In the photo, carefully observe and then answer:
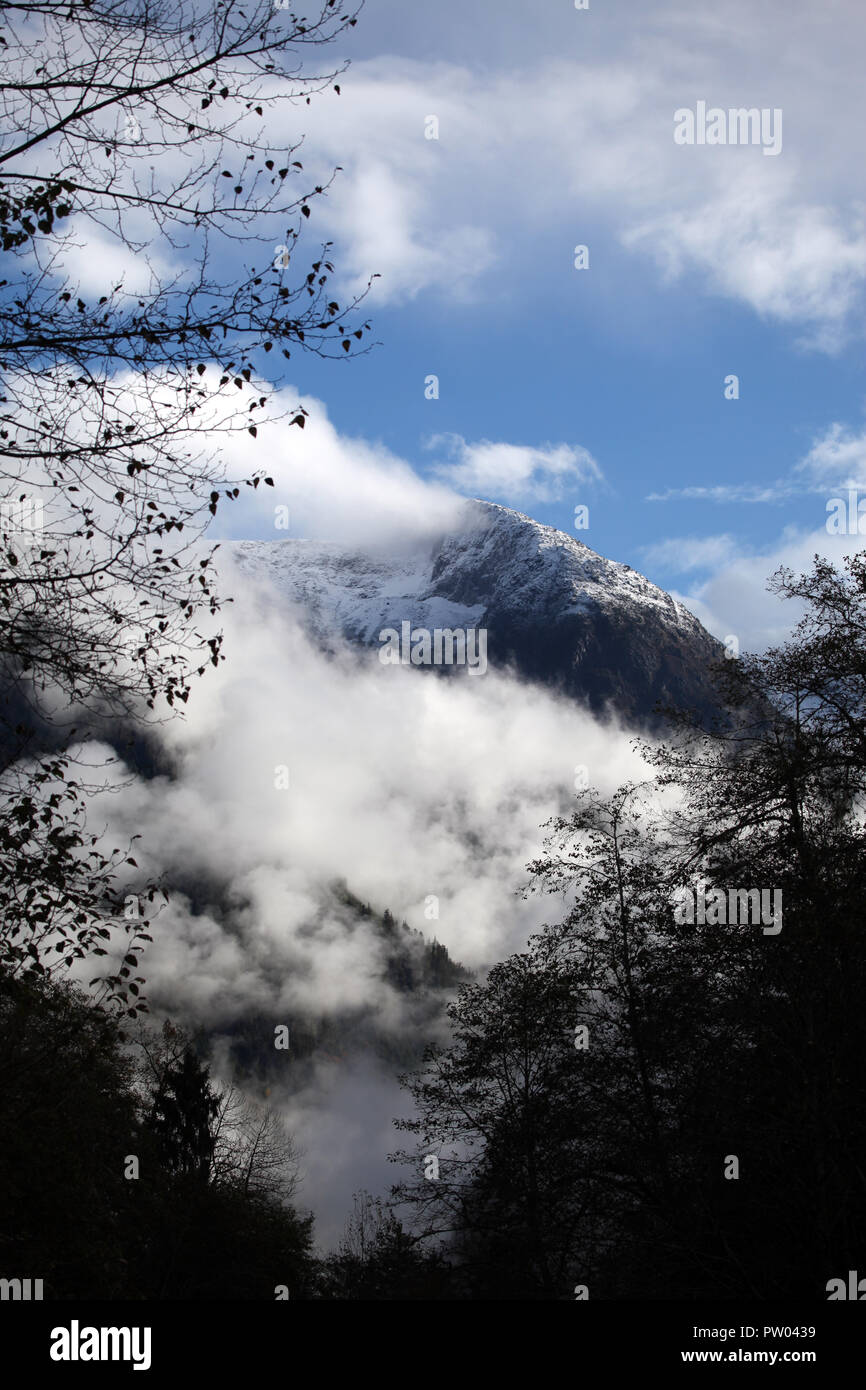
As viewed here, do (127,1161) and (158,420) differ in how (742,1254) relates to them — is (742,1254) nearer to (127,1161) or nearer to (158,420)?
(158,420)

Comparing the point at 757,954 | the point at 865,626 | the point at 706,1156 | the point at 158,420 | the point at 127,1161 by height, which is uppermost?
the point at 865,626

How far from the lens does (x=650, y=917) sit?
638 inches

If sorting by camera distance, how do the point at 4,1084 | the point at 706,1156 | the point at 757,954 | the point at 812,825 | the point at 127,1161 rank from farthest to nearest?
the point at 127,1161, the point at 812,825, the point at 757,954, the point at 706,1156, the point at 4,1084

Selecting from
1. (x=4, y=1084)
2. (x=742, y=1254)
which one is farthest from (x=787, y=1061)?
(x=4, y=1084)

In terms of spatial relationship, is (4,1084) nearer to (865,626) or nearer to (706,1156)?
(706,1156)

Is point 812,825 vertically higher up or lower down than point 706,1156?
higher up

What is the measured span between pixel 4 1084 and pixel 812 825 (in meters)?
11.3

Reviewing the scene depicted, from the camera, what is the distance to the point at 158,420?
6.71 metres

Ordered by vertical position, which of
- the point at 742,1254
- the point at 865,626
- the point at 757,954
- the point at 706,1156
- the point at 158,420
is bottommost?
the point at 742,1254
